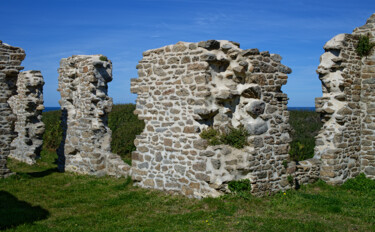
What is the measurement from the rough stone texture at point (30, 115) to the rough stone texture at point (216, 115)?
8437 mm

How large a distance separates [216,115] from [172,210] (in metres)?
2.54

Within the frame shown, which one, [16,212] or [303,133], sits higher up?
[303,133]

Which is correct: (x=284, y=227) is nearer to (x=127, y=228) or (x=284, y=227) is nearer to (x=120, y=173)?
(x=127, y=228)

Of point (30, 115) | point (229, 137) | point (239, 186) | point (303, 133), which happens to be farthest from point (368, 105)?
point (30, 115)

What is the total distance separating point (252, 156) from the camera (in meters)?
8.37

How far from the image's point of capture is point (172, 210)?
7.93m

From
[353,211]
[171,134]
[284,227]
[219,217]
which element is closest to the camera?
[284,227]

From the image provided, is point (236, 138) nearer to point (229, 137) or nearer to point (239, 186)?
point (229, 137)

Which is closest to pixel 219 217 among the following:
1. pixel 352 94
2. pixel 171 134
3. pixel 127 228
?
pixel 127 228

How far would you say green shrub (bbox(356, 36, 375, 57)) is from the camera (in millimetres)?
10922

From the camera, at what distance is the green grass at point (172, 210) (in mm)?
6871

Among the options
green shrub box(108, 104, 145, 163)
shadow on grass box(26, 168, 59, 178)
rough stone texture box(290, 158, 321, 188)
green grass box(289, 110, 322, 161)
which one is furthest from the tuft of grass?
green shrub box(108, 104, 145, 163)

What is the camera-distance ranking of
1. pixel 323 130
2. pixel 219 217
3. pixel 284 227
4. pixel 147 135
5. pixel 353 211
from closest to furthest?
1. pixel 284 227
2. pixel 219 217
3. pixel 353 211
4. pixel 147 135
5. pixel 323 130

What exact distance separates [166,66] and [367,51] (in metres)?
6.46
